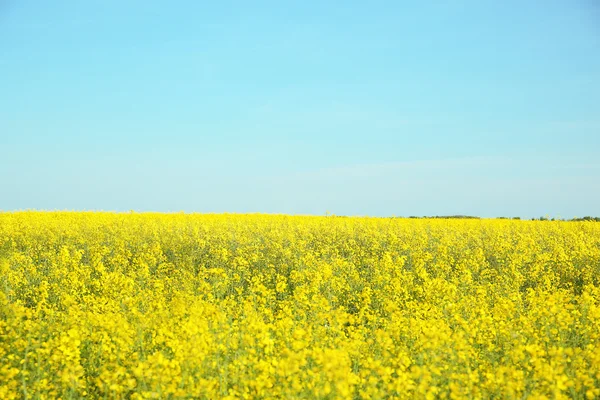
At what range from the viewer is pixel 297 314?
9.46 m

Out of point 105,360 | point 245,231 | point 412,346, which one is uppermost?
point 245,231

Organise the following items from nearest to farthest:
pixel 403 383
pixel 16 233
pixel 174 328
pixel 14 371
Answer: pixel 403 383 < pixel 14 371 < pixel 174 328 < pixel 16 233

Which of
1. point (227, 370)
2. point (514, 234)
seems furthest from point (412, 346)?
point (514, 234)

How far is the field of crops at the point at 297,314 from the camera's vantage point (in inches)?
219

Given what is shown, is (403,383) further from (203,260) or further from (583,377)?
(203,260)

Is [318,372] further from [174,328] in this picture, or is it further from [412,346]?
[174,328]

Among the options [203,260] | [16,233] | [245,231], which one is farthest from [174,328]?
[16,233]

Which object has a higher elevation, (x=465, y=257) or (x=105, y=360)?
(x=465, y=257)

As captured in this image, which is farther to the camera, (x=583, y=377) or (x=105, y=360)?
(x=105, y=360)

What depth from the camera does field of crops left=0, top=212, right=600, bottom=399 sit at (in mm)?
5559

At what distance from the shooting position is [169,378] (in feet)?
17.5

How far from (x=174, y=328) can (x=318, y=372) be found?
300cm

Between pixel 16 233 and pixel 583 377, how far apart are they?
62.3ft

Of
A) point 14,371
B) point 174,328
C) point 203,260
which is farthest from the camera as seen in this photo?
point 203,260
